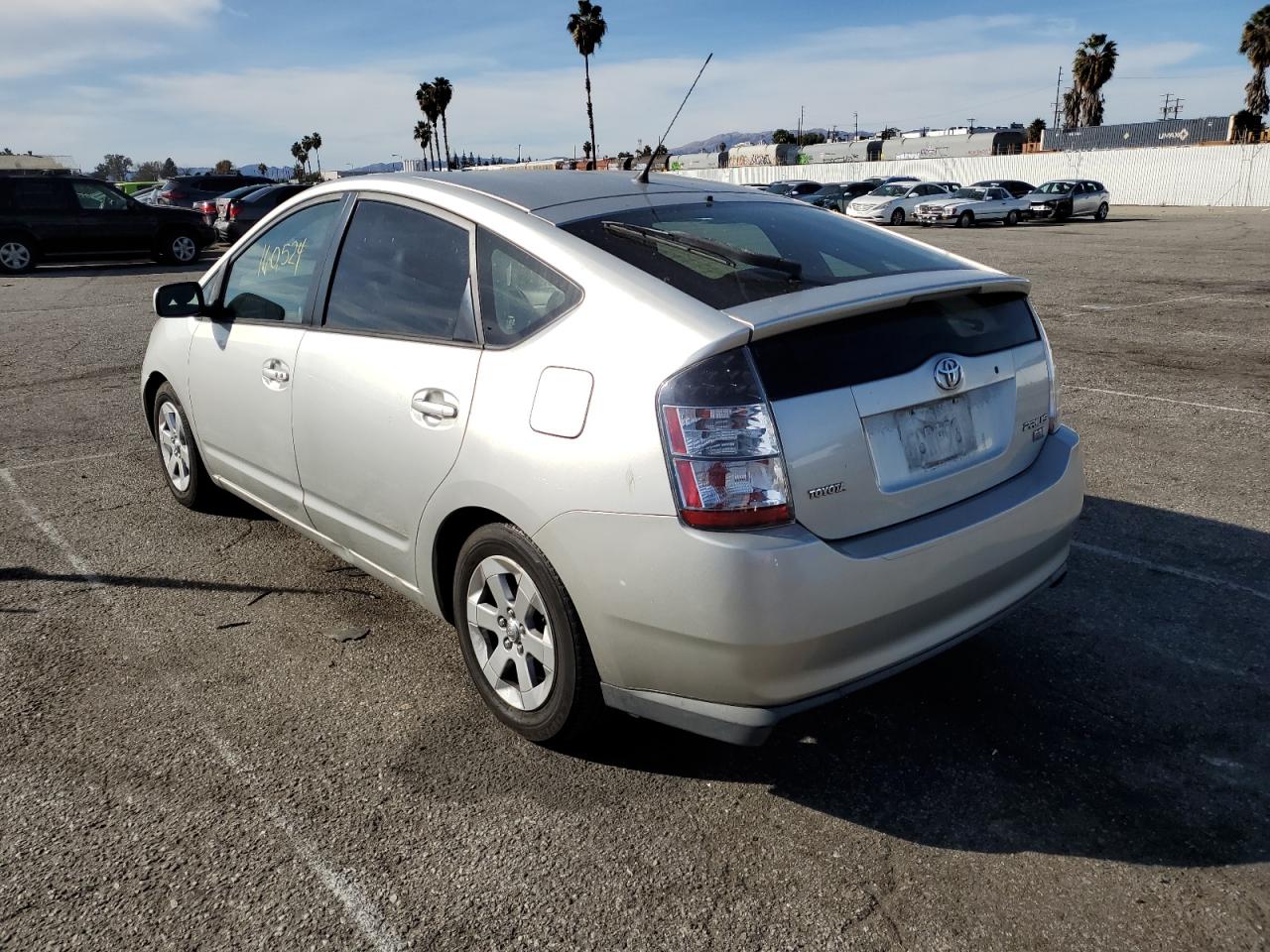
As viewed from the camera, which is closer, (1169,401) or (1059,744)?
(1059,744)

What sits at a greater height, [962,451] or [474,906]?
[962,451]

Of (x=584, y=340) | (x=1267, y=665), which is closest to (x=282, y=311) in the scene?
(x=584, y=340)

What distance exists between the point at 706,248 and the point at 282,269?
2017 millimetres

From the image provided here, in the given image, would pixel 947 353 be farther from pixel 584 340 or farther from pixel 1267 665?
pixel 1267 665

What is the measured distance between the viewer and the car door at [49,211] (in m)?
18.9

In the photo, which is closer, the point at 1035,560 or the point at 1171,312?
the point at 1035,560

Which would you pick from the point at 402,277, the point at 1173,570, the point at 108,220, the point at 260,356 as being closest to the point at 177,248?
the point at 108,220

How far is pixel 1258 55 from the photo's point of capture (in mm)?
60094

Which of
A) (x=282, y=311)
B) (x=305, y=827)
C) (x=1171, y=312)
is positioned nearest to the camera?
(x=305, y=827)

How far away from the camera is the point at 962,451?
2844mm

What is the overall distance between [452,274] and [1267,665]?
3.05m

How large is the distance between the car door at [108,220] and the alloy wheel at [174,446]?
16.9 meters

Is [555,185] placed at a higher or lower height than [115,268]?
higher

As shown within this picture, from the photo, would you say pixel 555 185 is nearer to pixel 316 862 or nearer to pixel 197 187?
pixel 316 862
